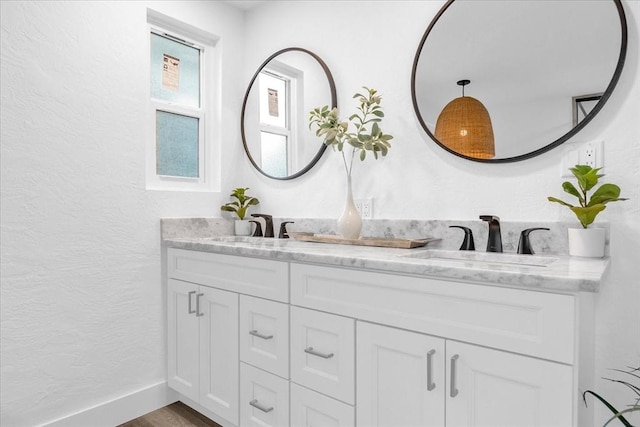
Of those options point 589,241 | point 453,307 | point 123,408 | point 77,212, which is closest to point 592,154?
point 589,241

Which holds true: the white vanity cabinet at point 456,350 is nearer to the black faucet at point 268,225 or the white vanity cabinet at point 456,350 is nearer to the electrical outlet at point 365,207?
the electrical outlet at point 365,207

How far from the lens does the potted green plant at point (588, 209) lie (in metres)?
1.30

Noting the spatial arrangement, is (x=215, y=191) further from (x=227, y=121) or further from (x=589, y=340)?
(x=589, y=340)

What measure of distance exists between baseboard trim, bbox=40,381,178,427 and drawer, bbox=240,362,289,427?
67 cm

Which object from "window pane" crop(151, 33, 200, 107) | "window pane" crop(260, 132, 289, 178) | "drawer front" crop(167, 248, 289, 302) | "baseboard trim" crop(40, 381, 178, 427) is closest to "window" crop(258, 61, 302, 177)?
"window pane" crop(260, 132, 289, 178)

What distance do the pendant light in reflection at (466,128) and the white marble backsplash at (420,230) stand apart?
0.30 meters

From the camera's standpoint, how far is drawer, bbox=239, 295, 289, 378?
Result: 1557 millimetres

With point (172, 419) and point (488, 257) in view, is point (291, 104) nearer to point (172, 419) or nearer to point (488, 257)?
point (488, 257)

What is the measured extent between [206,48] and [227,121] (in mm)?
463

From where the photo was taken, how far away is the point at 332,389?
4.59ft

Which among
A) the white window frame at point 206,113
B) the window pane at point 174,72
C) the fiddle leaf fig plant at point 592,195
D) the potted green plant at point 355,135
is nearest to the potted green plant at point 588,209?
the fiddle leaf fig plant at point 592,195

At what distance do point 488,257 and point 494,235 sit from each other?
111mm

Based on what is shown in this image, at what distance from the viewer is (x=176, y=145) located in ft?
7.76

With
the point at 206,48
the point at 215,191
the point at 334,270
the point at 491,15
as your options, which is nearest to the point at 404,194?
the point at 334,270
